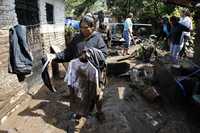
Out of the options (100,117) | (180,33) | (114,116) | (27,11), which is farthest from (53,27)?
(100,117)

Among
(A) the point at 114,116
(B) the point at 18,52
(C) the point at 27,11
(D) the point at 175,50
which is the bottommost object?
(A) the point at 114,116

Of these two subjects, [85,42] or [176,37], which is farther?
[176,37]

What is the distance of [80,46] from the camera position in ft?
16.0

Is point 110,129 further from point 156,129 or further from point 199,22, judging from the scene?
point 199,22

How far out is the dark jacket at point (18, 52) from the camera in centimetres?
489

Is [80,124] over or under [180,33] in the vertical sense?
under

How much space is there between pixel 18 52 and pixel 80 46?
3.35ft

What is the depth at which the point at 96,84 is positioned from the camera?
496 centimetres

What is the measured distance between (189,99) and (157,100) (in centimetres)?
72

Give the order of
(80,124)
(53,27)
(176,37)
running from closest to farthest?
(80,124) → (176,37) → (53,27)

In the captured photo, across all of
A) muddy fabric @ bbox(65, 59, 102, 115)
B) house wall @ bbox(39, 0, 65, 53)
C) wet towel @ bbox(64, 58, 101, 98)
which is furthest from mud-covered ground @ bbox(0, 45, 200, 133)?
house wall @ bbox(39, 0, 65, 53)

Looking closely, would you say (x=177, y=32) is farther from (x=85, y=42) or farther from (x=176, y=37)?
(x=85, y=42)

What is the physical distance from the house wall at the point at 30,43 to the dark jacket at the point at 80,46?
4.16 ft

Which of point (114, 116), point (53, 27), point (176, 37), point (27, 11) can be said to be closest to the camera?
point (114, 116)
